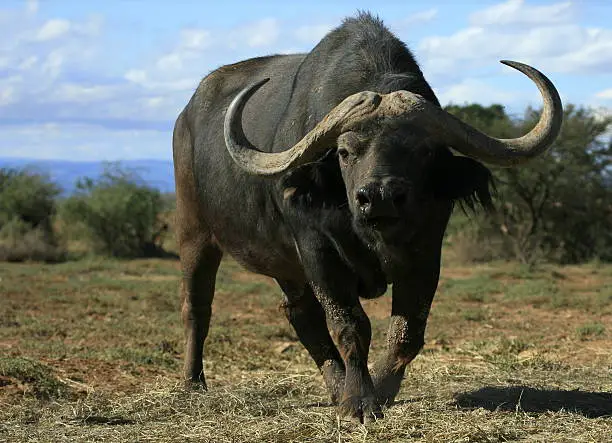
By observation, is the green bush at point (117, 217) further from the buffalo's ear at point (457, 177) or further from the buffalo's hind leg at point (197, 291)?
the buffalo's ear at point (457, 177)

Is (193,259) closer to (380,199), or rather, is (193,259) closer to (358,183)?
(358,183)

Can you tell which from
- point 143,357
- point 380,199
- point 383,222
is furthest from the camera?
point 143,357

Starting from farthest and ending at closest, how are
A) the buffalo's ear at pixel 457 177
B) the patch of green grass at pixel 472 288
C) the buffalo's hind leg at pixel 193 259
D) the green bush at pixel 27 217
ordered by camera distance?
the green bush at pixel 27 217, the patch of green grass at pixel 472 288, the buffalo's hind leg at pixel 193 259, the buffalo's ear at pixel 457 177

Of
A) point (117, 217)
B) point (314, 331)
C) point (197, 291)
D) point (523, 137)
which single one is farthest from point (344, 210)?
point (117, 217)

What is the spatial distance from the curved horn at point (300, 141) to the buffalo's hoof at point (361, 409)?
4.37 ft

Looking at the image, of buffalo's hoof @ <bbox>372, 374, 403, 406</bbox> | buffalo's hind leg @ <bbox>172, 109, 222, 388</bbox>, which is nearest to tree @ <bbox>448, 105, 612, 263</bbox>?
buffalo's hind leg @ <bbox>172, 109, 222, 388</bbox>

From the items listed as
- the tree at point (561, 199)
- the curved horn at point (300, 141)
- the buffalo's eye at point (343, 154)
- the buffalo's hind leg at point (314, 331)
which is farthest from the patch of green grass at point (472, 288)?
the buffalo's eye at point (343, 154)

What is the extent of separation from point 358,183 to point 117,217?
801 inches

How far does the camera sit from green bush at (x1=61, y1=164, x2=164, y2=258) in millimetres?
24703

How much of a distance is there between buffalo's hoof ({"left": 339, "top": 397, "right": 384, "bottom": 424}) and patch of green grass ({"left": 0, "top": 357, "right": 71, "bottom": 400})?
2.91 m

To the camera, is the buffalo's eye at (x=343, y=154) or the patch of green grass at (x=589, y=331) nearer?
the buffalo's eye at (x=343, y=154)

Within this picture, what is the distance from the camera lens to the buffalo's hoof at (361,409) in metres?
5.54

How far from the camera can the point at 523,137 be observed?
5535 millimetres

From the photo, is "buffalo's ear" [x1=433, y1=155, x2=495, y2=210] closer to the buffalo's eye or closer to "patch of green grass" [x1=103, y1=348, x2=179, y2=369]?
the buffalo's eye
